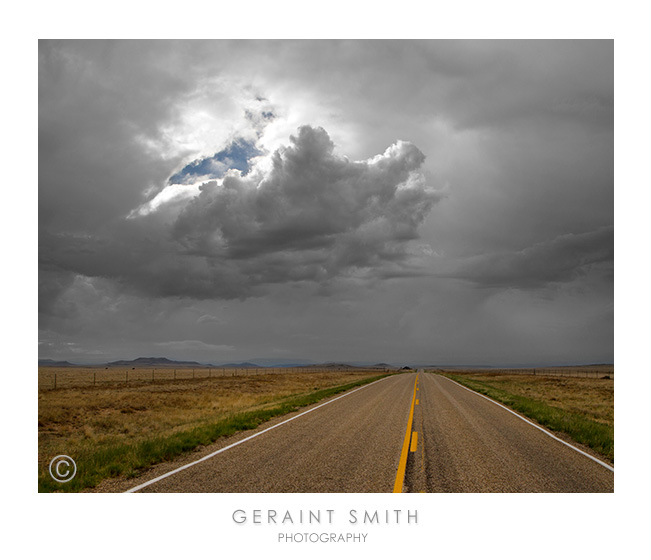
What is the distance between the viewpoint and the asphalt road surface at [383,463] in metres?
6.98

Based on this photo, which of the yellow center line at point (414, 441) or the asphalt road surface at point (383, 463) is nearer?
the asphalt road surface at point (383, 463)

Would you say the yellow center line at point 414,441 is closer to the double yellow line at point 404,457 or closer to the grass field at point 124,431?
the double yellow line at point 404,457

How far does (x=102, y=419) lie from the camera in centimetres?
2289

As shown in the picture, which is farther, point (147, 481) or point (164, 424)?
point (164, 424)

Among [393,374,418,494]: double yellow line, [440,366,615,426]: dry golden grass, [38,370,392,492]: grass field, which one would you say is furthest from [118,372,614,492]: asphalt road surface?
[440,366,615,426]: dry golden grass

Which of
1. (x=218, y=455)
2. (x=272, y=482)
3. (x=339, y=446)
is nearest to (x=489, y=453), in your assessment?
(x=339, y=446)

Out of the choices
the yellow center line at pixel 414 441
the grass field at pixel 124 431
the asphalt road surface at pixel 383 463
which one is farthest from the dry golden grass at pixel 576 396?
the grass field at pixel 124 431

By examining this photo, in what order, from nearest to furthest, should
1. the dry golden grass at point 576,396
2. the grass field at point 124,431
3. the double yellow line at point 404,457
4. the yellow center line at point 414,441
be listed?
the double yellow line at point 404,457, the grass field at point 124,431, the yellow center line at point 414,441, the dry golden grass at point 576,396

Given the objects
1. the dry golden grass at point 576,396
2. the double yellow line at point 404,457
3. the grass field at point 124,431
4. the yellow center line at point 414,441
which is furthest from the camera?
the dry golden grass at point 576,396

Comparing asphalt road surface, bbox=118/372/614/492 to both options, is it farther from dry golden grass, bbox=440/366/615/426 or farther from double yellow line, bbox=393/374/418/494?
dry golden grass, bbox=440/366/615/426

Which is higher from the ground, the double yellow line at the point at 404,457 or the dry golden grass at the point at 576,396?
the double yellow line at the point at 404,457
